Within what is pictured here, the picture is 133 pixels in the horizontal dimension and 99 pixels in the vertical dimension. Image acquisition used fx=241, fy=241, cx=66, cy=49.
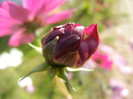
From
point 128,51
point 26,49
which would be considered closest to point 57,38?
point 26,49

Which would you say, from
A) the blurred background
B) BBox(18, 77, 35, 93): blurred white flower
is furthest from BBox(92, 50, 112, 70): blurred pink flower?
BBox(18, 77, 35, 93): blurred white flower

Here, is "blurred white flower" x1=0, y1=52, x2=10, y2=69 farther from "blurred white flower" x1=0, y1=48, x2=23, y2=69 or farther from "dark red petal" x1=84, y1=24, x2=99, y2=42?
"dark red petal" x1=84, y1=24, x2=99, y2=42

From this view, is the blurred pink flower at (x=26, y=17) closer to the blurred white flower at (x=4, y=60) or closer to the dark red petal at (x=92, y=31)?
the dark red petal at (x=92, y=31)

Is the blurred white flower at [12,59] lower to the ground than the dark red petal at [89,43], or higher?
lower

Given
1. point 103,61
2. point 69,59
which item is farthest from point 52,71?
point 103,61

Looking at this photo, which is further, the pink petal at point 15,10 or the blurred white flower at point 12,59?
the blurred white flower at point 12,59

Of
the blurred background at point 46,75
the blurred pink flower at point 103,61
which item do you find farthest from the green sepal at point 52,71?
the blurred pink flower at point 103,61

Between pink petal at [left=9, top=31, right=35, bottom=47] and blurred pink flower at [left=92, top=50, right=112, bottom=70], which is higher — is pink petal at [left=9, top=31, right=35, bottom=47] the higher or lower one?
the higher one
